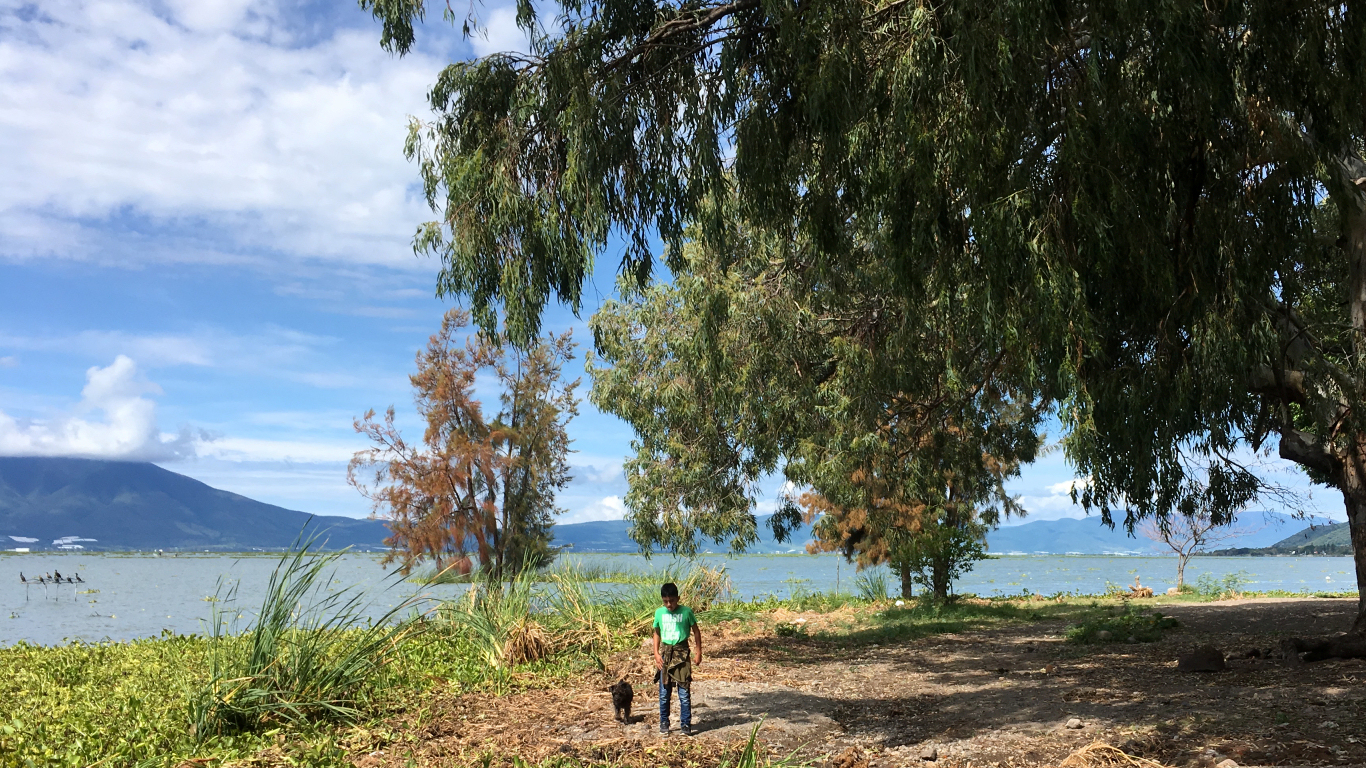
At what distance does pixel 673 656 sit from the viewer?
653cm

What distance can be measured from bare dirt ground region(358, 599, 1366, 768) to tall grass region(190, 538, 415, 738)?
0.77 meters

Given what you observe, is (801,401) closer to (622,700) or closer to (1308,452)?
(1308,452)

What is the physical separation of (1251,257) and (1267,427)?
235 inches

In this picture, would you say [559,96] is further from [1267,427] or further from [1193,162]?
[1267,427]

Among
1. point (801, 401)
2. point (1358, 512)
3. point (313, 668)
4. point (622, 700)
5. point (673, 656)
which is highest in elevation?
point (801, 401)

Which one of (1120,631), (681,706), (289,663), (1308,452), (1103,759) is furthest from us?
(1120,631)

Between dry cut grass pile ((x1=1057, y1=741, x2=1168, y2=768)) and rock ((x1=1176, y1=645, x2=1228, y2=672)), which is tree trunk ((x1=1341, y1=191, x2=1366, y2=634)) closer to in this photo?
rock ((x1=1176, y1=645, x2=1228, y2=672))

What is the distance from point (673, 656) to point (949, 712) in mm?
2574

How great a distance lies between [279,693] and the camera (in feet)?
21.7

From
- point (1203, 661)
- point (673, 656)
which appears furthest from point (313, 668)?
point (1203, 661)

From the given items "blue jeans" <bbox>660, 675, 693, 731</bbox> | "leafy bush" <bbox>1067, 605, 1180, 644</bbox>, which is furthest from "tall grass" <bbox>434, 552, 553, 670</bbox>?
"leafy bush" <bbox>1067, 605, 1180, 644</bbox>

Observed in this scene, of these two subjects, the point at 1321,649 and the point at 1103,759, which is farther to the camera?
the point at 1321,649

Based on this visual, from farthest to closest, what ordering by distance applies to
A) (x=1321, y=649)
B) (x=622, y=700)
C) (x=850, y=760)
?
(x=1321, y=649) < (x=622, y=700) < (x=850, y=760)

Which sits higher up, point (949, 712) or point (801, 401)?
point (801, 401)
